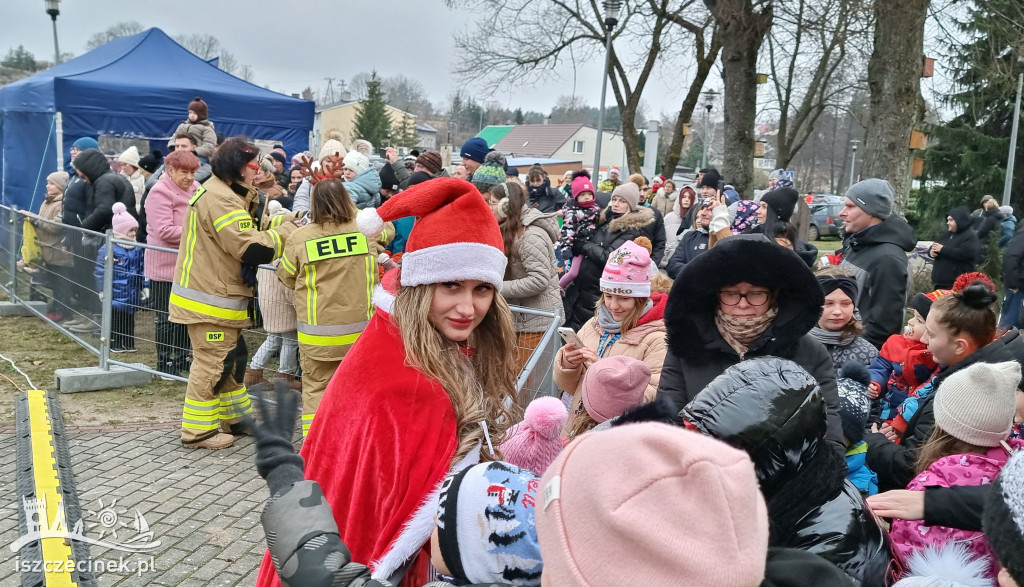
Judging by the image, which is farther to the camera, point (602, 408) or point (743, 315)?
point (602, 408)

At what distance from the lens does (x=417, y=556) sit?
201 centimetres

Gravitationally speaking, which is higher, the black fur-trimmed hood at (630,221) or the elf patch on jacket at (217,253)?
the black fur-trimmed hood at (630,221)

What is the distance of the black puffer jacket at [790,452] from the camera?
1.67 meters

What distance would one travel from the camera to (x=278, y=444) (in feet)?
5.73

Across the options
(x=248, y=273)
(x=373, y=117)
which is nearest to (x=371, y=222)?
(x=248, y=273)

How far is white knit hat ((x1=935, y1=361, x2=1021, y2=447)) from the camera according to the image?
9.05 feet

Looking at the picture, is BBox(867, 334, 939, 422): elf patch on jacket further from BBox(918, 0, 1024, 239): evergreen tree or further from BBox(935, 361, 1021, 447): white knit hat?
BBox(918, 0, 1024, 239): evergreen tree

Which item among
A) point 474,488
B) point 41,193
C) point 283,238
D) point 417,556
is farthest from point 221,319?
point 41,193

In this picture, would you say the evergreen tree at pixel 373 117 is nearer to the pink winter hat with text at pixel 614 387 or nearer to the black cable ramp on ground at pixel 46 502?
the black cable ramp on ground at pixel 46 502

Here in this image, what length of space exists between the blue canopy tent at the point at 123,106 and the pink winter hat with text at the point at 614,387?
35.8 ft

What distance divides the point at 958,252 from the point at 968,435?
26.8 feet

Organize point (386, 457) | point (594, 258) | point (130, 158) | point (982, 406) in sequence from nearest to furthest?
point (386, 457), point (982, 406), point (594, 258), point (130, 158)

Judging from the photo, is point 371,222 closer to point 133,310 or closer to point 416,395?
point 416,395

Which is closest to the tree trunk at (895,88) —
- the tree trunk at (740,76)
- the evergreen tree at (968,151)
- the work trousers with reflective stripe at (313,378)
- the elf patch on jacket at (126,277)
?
the tree trunk at (740,76)
